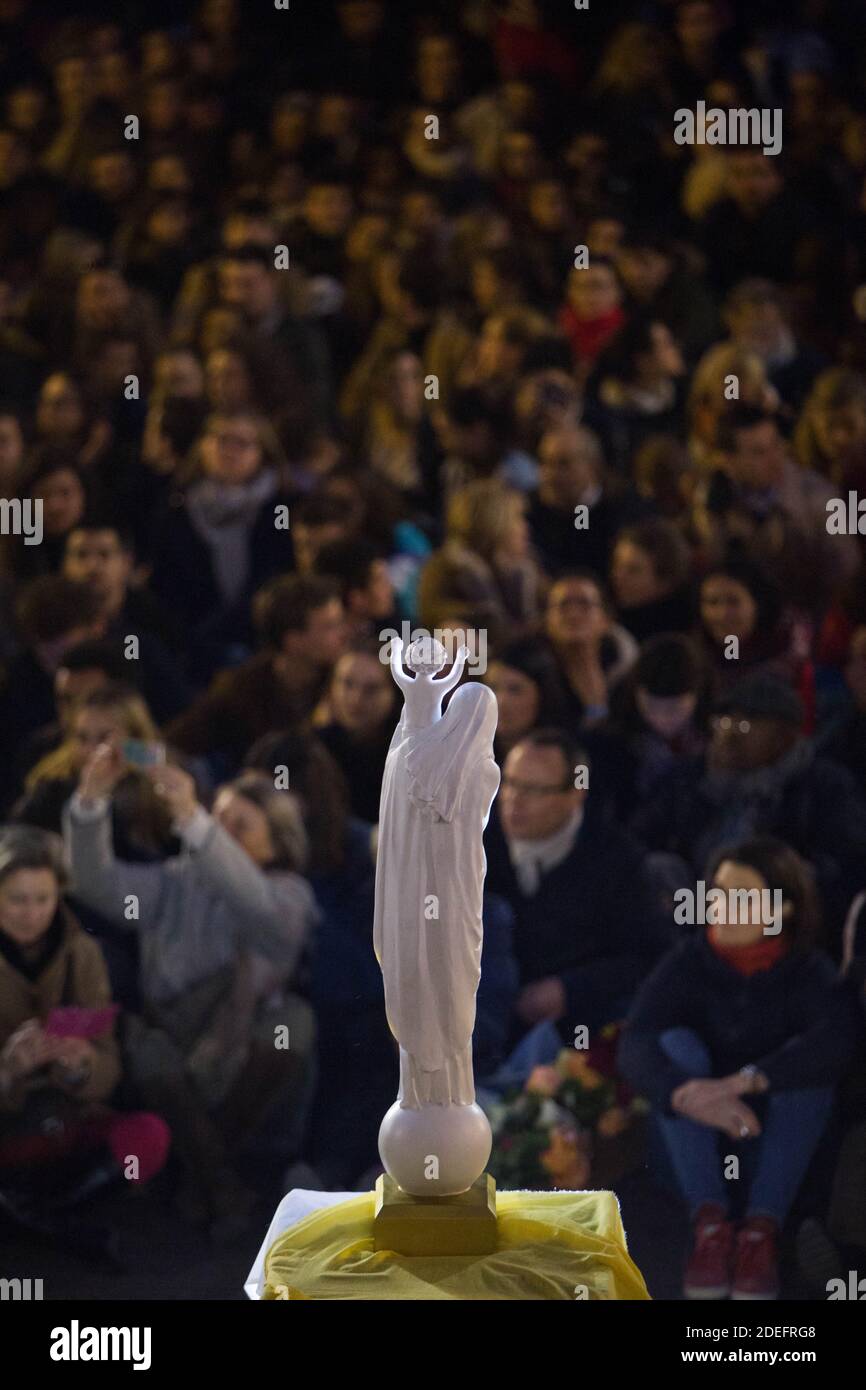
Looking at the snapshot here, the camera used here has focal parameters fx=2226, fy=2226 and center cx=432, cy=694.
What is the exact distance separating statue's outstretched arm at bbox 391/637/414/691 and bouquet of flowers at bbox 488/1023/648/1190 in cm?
254

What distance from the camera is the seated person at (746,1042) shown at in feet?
25.9

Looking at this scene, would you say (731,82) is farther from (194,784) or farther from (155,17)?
(194,784)

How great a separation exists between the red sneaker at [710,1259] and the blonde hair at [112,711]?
2.93 m

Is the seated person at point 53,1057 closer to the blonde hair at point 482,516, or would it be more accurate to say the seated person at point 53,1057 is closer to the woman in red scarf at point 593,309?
the blonde hair at point 482,516

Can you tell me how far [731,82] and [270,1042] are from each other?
6.15 metres

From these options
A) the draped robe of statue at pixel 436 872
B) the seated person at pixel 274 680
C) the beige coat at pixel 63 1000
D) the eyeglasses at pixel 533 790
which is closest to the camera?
the draped robe of statue at pixel 436 872

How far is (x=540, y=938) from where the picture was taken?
8516 mm

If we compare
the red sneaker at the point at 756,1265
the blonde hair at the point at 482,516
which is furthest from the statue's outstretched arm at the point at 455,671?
the blonde hair at the point at 482,516

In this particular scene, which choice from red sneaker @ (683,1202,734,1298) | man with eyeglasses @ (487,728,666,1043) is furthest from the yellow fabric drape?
man with eyeglasses @ (487,728,666,1043)

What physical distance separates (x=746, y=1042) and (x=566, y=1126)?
0.72 meters

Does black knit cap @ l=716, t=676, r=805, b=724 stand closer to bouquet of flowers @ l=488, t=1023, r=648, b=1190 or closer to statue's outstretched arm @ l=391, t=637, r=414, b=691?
bouquet of flowers @ l=488, t=1023, r=648, b=1190

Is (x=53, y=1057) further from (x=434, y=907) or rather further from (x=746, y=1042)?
(x=434, y=907)

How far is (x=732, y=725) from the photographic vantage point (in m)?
8.91

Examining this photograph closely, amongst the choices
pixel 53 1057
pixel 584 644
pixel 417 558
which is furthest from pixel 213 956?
pixel 417 558
